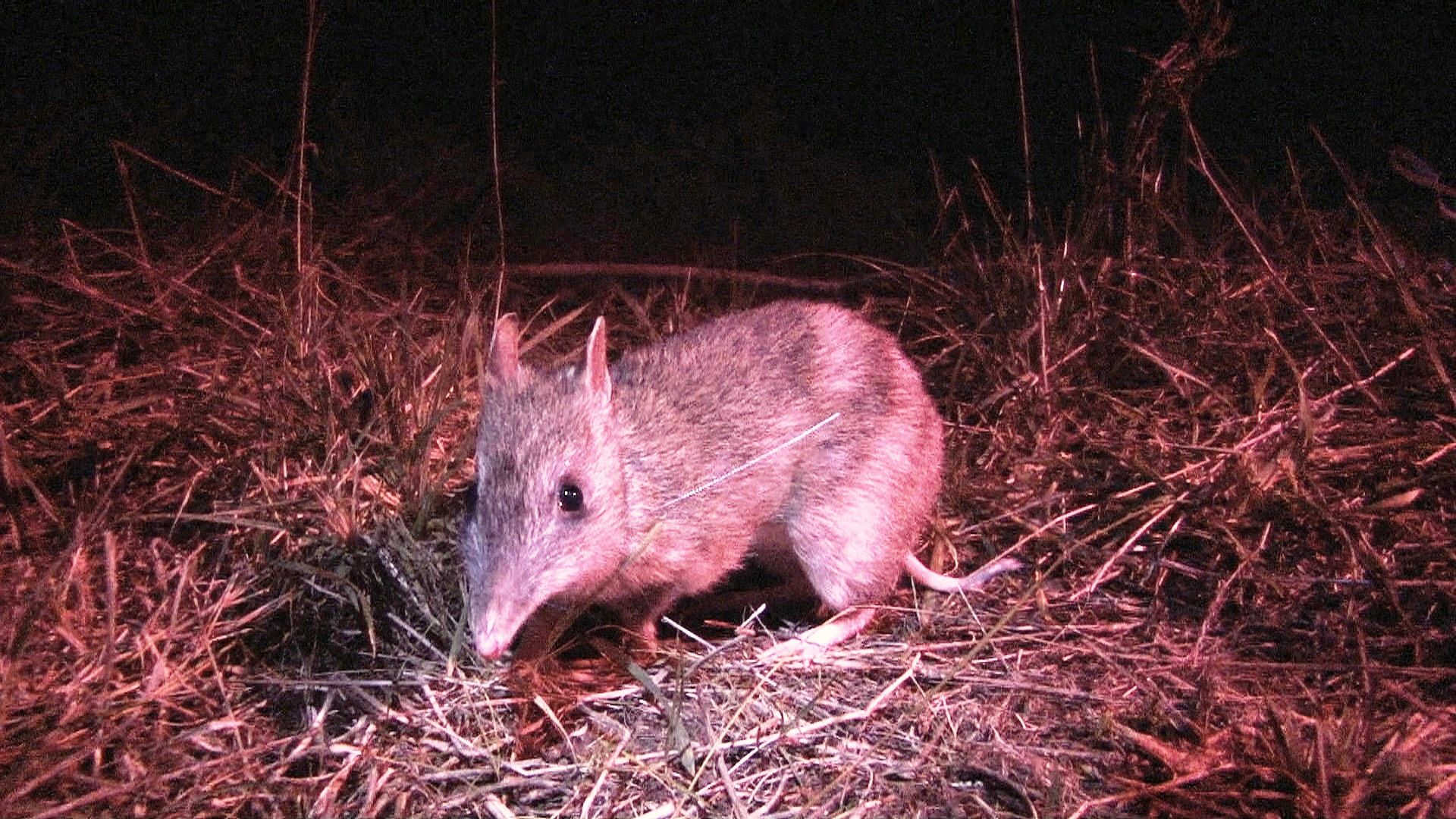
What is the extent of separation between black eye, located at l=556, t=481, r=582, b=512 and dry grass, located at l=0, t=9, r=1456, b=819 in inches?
18.9

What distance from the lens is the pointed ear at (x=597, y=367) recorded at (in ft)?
9.74

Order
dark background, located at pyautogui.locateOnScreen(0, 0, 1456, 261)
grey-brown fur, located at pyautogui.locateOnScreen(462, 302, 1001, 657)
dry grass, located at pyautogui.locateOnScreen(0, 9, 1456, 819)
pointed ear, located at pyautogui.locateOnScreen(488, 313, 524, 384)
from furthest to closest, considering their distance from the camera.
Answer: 1. dark background, located at pyautogui.locateOnScreen(0, 0, 1456, 261)
2. pointed ear, located at pyautogui.locateOnScreen(488, 313, 524, 384)
3. grey-brown fur, located at pyautogui.locateOnScreen(462, 302, 1001, 657)
4. dry grass, located at pyautogui.locateOnScreen(0, 9, 1456, 819)

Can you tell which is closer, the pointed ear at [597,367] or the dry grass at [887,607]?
the dry grass at [887,607]

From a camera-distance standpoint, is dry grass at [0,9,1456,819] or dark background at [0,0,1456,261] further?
dark background at [0,0,1456,261]

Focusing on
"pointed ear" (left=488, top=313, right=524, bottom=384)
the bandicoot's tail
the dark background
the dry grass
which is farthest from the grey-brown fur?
the dark background

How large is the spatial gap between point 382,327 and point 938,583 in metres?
2.71

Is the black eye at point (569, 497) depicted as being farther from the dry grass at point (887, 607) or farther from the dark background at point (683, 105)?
the dark background at point (683, 105)

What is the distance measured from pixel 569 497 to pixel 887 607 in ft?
4.01

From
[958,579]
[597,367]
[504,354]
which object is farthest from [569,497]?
[958,579]

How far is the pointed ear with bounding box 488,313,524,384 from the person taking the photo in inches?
124

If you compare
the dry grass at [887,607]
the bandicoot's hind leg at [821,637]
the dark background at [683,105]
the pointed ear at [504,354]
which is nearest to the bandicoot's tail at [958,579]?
the dry grass at [887,607]

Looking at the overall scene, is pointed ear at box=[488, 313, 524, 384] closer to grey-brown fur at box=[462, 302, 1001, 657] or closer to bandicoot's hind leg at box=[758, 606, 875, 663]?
grey-brown fur at box=[462, 302, 1001, 657]

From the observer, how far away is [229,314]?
4.35 metres

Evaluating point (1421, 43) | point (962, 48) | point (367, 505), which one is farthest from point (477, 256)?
point (1421, 43)
